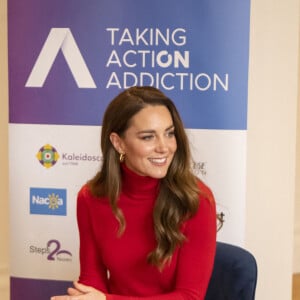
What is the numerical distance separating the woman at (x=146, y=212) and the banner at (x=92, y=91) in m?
0.85

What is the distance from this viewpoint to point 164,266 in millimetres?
1862

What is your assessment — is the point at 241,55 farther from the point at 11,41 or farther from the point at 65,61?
the point at 11,41

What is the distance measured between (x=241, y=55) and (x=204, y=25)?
0.23m

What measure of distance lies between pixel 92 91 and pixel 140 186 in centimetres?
104

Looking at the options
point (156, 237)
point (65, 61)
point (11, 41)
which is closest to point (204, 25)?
point (65, 61)

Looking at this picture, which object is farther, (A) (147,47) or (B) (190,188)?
(A) (147,47)

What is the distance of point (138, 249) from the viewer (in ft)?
6.29

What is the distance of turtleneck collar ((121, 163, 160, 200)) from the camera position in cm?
192

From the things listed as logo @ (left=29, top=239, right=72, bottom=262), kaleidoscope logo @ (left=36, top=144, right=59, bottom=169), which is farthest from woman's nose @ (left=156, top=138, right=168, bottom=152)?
logo @ (left=29, top=239, right=72, bottom=262)

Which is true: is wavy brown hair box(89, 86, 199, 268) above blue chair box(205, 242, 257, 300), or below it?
above

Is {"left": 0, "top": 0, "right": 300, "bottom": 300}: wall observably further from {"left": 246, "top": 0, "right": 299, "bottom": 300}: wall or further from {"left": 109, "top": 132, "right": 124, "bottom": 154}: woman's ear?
{"left": 109, "top": 132, "right": 124, "bottom": 154}: woman's ear

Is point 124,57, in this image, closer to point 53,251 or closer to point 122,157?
point 122,157

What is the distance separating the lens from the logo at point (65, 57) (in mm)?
2826

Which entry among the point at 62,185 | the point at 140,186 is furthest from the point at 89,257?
the point at 62,185
